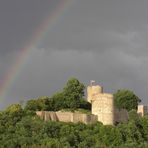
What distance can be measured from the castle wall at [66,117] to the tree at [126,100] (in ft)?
48.0

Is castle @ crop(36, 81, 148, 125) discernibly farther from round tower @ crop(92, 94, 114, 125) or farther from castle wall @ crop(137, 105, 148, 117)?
castle wall @ crop(137, 105, 148, 117)

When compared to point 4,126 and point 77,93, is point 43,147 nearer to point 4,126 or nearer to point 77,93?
point 4,126

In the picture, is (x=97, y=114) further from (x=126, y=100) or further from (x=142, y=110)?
(x=126, y=100)

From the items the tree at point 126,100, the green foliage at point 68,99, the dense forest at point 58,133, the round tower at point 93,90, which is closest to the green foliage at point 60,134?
the dense forest at point 58,133

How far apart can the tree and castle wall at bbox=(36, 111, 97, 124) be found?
14.6 metres

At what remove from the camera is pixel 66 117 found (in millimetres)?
95438

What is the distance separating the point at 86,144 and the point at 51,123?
4.66 meters

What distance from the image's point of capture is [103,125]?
9519cm

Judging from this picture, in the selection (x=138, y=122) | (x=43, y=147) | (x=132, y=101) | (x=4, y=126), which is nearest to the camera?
(x=43, y=147)

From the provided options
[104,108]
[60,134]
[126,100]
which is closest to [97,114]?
[104,108]

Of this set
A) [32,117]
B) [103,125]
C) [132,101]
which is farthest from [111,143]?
[132,101]

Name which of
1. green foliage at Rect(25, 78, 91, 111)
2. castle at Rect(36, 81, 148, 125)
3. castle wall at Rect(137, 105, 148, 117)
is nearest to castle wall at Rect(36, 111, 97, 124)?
castle at Rect(36, 81, 148, 125)

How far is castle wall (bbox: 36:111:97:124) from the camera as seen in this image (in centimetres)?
9494

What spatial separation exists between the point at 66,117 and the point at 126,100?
17.4 m
